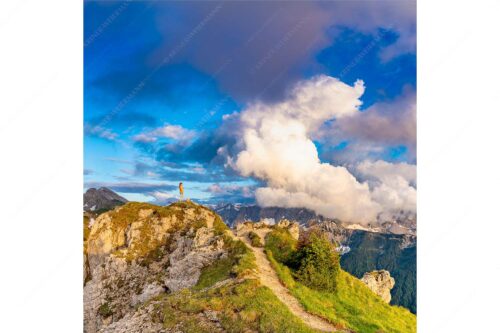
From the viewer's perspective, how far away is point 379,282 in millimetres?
29312

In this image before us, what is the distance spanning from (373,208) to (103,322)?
19.0 metres

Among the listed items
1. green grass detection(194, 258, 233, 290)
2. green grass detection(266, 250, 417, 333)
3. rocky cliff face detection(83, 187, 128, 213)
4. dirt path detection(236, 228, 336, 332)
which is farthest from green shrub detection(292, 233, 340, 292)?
rocky cliff face detection(83, 187, 128, 213)

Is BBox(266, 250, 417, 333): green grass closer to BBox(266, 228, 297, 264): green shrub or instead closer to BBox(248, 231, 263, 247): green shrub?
BBox(266, 228, 297, 264): green shrub

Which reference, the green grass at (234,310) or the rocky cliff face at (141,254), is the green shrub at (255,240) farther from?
the green grass at (234,310)

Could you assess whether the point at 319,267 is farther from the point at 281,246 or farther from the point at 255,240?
the point at 255,240

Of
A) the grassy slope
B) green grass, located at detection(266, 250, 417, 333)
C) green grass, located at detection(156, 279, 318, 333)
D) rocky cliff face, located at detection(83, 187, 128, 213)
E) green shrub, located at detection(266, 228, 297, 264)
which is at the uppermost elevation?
rocky cliff face, located at detection(83, 187, 128, 213)

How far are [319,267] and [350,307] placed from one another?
7.61 ft

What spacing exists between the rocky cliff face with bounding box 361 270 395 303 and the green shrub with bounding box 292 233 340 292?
31.0 ft

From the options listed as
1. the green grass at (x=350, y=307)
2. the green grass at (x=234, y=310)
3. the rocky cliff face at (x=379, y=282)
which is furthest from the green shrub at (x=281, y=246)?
the rocky cliff face at (x=379, y=282)

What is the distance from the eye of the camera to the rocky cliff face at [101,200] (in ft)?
93.4

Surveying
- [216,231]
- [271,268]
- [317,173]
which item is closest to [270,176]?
[317,173]

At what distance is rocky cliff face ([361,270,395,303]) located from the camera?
28.5m

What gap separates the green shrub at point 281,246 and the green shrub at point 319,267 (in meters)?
1.69
